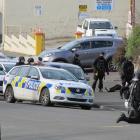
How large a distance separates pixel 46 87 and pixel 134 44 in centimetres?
1113

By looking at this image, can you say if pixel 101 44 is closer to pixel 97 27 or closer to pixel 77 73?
pixel 77 73

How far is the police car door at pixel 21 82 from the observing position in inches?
1050

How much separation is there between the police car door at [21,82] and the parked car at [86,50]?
1148 centimetres

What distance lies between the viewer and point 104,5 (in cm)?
A: 6094

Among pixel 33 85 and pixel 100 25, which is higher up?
pixel 100 25

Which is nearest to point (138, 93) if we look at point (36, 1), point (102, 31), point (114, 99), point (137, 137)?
point (137, 137)

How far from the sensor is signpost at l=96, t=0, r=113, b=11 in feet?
198

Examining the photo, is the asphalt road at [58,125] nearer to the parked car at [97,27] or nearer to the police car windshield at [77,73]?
the police car windshield at [77,73]

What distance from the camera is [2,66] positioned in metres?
31.4

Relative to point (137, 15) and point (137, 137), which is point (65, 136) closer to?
point (137, 137)

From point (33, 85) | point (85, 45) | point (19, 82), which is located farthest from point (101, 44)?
point (33, 85)

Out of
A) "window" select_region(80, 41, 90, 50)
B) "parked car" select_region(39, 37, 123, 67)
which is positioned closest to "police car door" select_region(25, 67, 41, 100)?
"parked car" select_region(39, 37, 123, 67)

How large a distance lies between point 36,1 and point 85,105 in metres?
34.7

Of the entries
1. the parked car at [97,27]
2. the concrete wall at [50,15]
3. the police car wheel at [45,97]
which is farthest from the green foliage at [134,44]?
the concrete wall at [50,15]
